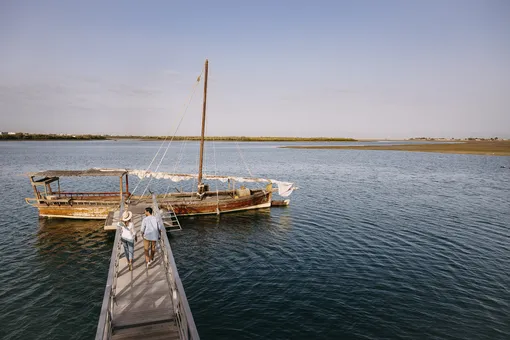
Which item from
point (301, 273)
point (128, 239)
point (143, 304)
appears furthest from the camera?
point (301, 273)

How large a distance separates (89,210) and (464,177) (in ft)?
194

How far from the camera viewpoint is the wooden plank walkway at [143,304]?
8031 millimetres

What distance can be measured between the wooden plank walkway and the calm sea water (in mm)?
2562

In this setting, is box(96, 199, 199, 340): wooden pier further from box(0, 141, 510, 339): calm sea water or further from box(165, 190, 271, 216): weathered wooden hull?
box(165, 190, 271, 216): weathered wooden hull

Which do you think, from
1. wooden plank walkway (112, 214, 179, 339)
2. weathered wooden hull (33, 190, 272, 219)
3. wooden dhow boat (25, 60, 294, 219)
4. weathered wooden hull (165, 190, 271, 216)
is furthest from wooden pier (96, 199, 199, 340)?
weathered wooden hull (165, 190, 271, 216)

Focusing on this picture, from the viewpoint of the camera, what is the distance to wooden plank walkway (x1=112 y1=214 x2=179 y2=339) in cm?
803

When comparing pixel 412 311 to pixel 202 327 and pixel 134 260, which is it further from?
pixel 134 260

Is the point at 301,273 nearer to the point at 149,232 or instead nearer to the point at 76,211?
the point at 149,232

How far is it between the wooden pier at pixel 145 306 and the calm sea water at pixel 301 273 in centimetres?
261

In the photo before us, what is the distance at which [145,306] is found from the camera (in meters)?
9.15

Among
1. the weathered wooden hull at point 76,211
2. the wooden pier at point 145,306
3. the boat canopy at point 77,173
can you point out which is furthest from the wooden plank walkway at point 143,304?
the boat canopy at point 77,173

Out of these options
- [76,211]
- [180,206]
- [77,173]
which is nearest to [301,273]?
[180,206]

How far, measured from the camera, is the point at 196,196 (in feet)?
97.3

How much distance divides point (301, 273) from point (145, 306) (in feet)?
31.0
